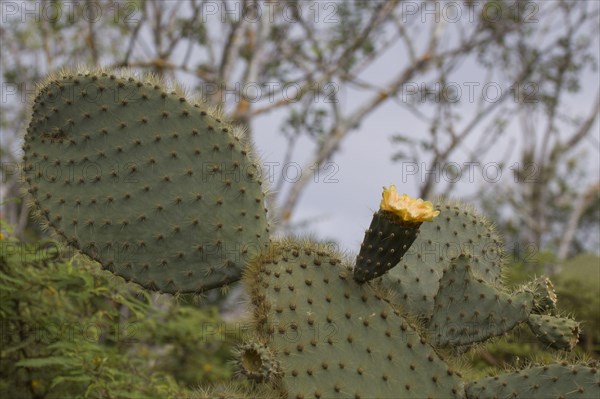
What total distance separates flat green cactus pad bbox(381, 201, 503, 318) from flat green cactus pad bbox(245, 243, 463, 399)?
1.02 ft

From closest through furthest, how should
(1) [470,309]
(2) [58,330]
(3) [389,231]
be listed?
(3) [389,231], (1) [470,309], (2) [58,330]

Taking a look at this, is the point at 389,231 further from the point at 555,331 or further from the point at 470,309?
the point at 555,331

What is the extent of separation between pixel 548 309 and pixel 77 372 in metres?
1.58

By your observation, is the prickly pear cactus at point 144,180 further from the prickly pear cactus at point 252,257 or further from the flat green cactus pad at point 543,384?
the flat green cactus pad at point 543,384

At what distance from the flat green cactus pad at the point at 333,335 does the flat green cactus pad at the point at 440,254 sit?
0.31 m

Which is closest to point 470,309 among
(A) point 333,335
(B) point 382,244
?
(B) point 382,244

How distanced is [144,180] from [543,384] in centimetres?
130

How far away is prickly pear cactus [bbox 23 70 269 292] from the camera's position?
249 centimetres

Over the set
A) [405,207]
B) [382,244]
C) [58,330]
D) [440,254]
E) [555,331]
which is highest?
[405,207]

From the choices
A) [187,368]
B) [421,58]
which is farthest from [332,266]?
[421,58]

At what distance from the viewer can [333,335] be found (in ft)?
7.46

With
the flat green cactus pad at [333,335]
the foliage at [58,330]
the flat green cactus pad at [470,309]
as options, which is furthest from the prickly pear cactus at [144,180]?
the flat green cactus pad at [470,309]

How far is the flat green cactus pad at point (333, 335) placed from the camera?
2176 mm

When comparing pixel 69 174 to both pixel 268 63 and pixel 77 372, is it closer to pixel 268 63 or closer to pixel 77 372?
pixel 77 372
